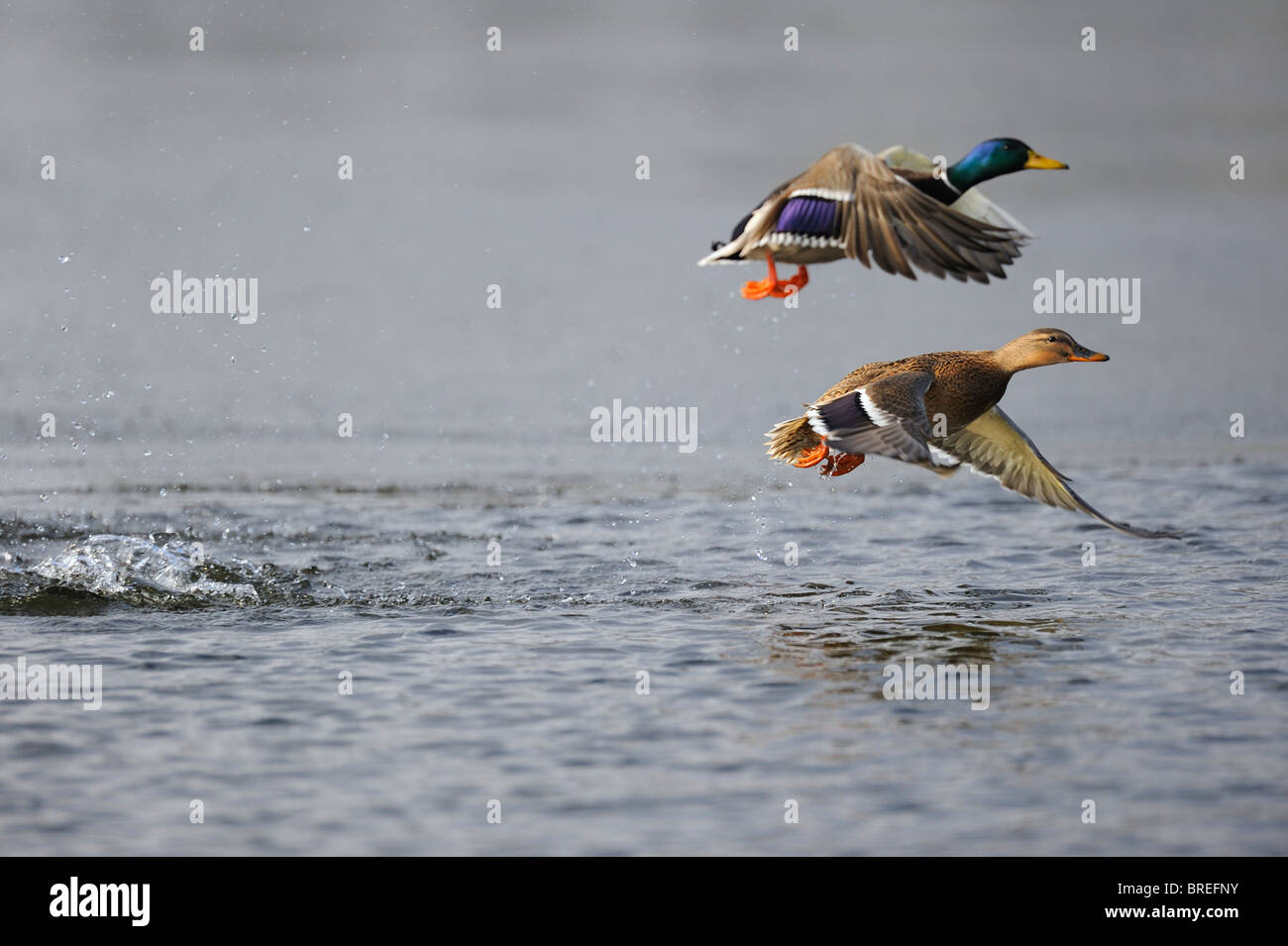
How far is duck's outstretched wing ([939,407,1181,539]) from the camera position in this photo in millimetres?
8227

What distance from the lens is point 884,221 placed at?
6.89m

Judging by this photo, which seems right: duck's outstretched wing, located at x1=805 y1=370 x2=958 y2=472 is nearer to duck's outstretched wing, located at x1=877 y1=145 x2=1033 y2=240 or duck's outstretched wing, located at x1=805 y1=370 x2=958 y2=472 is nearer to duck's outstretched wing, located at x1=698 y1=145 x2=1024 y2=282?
duck's outstretched wing, located at x1=698 y1=145 x2=1024 y2=282

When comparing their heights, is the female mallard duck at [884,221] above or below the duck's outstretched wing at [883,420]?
above

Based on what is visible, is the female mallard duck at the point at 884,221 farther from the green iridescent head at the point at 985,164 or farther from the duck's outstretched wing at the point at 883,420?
the duck's outstretched wing at the point at 883,420

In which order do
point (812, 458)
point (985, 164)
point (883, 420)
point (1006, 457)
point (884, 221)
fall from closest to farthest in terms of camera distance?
point (884, 221), point (883, 420), point (985, 164), point (812, 458), point (1006, 457)

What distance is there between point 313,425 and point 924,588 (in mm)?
5964

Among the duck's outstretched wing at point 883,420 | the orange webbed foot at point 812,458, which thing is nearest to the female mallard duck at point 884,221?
the duck's outstretched wing at point 883,420

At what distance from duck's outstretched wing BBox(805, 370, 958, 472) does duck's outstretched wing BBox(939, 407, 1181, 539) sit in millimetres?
884

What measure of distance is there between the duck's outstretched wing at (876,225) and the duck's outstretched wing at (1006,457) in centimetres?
138

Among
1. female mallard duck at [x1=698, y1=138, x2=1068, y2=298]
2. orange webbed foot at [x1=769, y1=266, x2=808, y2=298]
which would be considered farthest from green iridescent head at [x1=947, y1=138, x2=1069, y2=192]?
orange webbed foot at [x1=769, y1=266, x2=808, y2=298]

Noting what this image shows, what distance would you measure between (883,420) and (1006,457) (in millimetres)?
1655

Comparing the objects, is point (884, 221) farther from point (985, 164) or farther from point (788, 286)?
point (788, 286)

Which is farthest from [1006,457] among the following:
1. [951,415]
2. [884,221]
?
[884,221]

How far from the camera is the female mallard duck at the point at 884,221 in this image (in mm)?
6750
